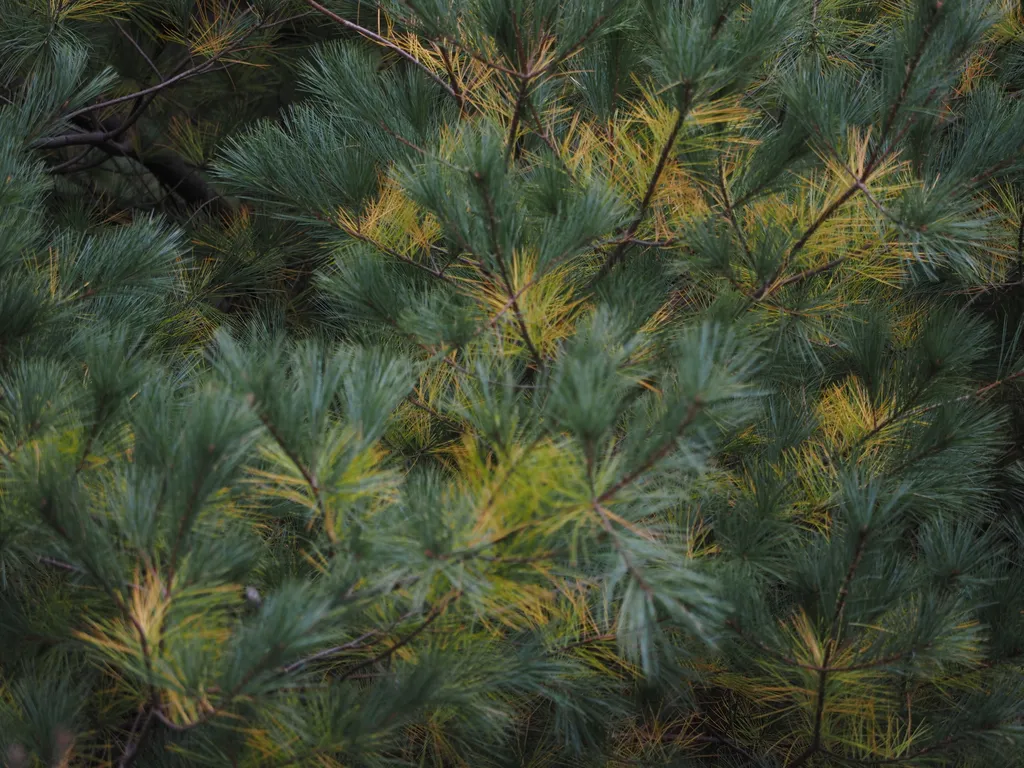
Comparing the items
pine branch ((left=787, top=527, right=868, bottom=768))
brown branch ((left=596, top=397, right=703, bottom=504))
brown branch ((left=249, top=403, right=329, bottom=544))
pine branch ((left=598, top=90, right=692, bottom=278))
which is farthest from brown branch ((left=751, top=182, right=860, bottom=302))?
brown branch ((left=249, top=403, right=329, bottom=544))

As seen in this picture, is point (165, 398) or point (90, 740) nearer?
point (165, 398)

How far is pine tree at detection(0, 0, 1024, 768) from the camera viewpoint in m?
0.79

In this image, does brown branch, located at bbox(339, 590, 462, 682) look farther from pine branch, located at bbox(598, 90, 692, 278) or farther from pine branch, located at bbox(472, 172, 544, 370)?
pine branch, located at bbox(598, 90, 692, 278)

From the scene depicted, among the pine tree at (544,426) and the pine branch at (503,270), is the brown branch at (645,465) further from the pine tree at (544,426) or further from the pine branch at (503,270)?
the pine branch at (503,270)

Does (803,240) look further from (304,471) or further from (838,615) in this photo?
(304,471)

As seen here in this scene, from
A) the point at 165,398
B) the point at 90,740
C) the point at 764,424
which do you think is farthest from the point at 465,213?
the point at 90,740

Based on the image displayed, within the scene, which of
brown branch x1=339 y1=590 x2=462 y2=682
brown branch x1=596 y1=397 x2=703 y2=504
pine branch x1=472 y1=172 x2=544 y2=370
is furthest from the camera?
pine branch x1=472 y1=172 x2=544 y2=370

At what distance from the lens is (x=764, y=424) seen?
1299 millimetres

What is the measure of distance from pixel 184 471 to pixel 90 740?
39cm

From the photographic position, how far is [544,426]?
2.77 feet

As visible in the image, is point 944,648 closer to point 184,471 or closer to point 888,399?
point 888,399

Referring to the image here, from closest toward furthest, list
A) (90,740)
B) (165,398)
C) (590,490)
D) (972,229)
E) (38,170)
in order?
(590,490) → (165,398) → (90,740) → (972,229) → (38,170)

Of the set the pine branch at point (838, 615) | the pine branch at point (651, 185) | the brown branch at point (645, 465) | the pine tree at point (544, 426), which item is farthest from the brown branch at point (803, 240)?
the brown branch at point (645, 465)

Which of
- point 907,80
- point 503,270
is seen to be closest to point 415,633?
point 503,270
